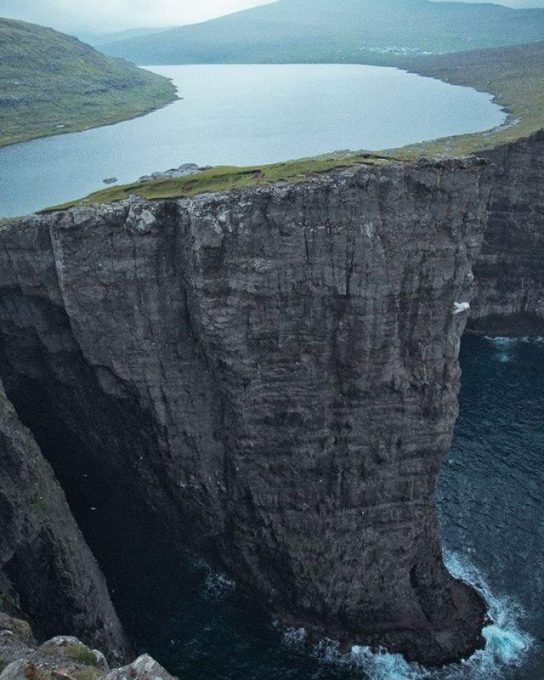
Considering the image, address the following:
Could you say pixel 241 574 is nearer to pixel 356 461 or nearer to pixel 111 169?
pixel 356 461

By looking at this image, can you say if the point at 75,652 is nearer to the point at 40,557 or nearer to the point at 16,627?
the point at 16,627

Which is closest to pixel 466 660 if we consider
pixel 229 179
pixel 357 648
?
pixel 357 648

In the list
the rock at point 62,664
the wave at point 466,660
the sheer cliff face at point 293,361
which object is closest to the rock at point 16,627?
the rock at point 62,664

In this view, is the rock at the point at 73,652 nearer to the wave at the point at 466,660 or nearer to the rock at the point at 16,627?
the rock at the point at 16,627

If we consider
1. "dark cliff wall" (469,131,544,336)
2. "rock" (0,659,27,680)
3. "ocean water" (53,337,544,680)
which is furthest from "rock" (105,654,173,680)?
"dark cliff wall" (469,131,544,336)

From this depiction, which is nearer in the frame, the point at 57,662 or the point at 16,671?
the point at 16,671

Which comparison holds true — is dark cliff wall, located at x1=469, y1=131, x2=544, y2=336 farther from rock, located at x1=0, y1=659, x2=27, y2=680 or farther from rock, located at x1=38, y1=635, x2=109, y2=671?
rock, located at x1=0, y1=659, x2=27, y2=680

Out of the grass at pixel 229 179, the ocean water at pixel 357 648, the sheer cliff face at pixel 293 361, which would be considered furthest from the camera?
the ocean water at pixel 357 648

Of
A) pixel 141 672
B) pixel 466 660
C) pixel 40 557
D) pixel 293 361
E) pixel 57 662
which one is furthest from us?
pixel 466 660
